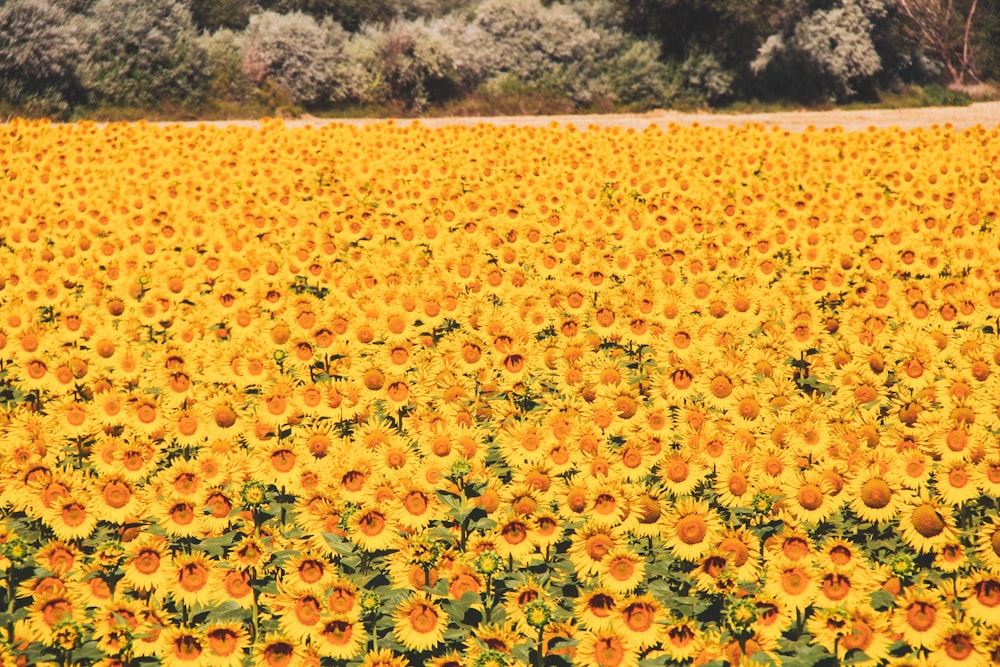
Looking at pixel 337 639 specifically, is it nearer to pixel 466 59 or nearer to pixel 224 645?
pixel 224 645

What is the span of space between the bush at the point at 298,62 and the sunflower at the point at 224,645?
29441 mm

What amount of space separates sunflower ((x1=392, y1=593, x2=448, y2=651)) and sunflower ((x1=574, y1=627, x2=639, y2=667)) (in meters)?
0.59

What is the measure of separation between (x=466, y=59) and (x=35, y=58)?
A: 13.0 meters

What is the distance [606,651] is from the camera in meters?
3.97

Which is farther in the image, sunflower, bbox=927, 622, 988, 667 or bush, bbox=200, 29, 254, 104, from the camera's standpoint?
bush, bbox=200, 29, 254, 104

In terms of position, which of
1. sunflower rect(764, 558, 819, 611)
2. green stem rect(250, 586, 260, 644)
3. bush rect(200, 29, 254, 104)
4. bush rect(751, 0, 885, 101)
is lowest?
bush rect(200, 29, 254, 104)

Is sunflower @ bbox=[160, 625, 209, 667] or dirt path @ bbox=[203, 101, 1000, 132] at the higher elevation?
sunflower @ bbox=[160, 625, 209, 667]

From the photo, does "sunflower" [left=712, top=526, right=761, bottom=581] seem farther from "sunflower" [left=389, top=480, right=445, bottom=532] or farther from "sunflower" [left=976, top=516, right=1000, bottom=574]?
"sunflower" [left=389, top=480, right=445, bottom=532]

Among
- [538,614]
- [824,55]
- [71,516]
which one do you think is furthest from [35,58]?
[538,614]

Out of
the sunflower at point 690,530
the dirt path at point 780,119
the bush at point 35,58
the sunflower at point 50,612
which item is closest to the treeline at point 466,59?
the bush at point 35,58

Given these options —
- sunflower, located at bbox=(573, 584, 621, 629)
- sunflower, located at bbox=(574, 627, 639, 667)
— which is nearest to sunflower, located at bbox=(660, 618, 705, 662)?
sunflower, located at bbox=(574, 627, 639, 667)

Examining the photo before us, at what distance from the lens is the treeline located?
30906 mm

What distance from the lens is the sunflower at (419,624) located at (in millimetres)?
4148

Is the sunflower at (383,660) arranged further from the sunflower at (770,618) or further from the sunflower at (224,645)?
the sunflower at (770,618)
